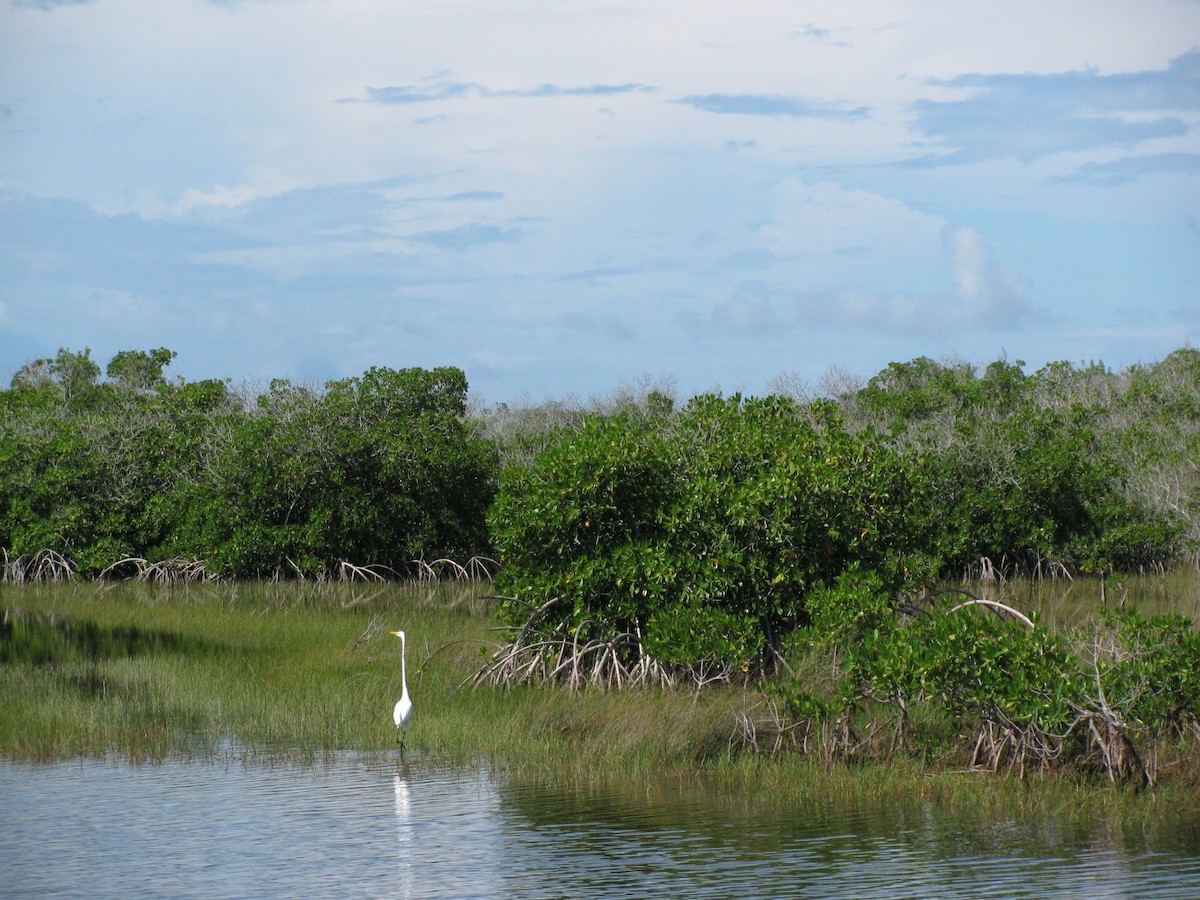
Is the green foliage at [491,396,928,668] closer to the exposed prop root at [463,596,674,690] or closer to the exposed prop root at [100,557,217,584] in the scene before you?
the exposed prop root at [463,596,674,690]

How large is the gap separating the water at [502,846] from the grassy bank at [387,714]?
2.13 feet

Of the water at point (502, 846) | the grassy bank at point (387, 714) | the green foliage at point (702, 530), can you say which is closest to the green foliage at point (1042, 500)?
the grassy bank at point (387, 714)

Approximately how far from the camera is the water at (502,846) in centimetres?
841

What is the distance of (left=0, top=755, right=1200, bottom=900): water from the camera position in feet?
27.6

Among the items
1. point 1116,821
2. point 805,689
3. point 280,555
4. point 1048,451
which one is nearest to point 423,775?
point 805,689

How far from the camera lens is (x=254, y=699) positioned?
583 inches

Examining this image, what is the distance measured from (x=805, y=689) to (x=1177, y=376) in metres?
39.9

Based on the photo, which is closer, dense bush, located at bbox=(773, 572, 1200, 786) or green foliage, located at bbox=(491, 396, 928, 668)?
dense bush, located at bbox=(773, 572, 1200, 786)

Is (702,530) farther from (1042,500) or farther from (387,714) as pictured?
(1042,500)

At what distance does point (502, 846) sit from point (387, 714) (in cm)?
493

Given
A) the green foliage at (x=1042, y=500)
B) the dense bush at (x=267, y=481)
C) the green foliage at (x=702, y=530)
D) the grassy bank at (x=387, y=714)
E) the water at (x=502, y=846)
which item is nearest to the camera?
the water at (x=502, y=846)

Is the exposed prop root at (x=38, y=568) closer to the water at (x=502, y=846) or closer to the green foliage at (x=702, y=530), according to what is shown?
the green foliage at (x=702, y=530)

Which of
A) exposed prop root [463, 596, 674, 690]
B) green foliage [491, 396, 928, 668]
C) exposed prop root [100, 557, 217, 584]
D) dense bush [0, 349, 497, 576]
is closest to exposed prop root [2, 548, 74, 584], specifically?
dense bush [0, 349, 497, 576]

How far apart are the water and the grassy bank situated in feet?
2.13
